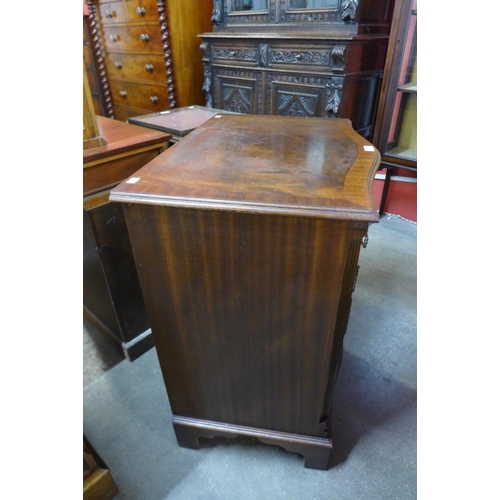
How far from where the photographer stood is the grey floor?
1031 mm

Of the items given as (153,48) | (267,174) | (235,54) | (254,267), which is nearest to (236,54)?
(235,54)

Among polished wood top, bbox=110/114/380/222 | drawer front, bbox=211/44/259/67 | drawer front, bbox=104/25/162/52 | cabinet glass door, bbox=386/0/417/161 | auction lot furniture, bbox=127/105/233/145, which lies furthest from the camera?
drawer front, bbox=104/25/162/52

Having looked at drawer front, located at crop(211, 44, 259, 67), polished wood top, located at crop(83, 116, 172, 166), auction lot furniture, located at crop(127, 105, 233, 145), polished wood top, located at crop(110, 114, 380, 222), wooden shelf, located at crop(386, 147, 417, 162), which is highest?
drawer front, located at crop(211, 44, 259, 67)

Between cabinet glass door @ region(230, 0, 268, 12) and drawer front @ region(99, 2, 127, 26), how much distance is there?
0.87m

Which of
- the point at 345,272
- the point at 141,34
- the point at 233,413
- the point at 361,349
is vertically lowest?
the point at 361,349

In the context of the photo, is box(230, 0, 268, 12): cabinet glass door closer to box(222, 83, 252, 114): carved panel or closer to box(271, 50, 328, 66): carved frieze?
box(271, 50, 328, 66): carved frieze

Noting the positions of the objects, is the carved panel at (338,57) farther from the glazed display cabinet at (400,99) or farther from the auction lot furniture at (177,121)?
the auction lot furniture at (177,121)

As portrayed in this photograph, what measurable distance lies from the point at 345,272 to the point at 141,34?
2.42 metres

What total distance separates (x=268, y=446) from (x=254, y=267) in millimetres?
688

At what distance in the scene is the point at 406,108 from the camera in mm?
2090

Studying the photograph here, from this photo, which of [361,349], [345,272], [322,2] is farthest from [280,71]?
[345,272]

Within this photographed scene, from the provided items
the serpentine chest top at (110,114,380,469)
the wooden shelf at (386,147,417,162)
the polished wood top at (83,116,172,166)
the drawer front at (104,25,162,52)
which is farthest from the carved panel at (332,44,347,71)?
the drawer front at (104,25,162,52)

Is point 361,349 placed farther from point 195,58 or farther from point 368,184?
point 195,58

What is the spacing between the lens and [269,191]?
0.70 meters
